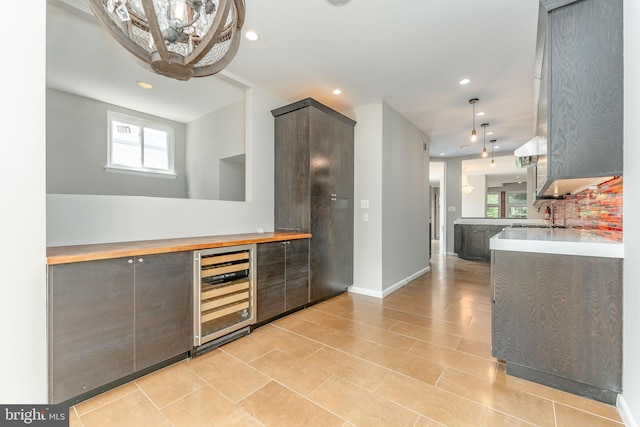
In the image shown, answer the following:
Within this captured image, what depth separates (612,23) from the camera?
154cm

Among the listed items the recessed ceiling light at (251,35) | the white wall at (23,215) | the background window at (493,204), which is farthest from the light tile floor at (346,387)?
the background window at (493,204)

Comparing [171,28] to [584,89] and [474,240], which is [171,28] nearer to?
[584,89]

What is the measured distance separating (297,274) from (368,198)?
1.54 meters

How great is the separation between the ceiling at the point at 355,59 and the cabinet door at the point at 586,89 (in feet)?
1.64

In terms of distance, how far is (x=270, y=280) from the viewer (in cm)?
272

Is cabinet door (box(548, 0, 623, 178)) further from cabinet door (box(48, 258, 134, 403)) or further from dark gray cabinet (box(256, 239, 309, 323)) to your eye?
cabinet door (box(48, 258, 134, 403))

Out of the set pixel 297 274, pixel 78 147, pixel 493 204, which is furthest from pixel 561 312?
pixel 493 204

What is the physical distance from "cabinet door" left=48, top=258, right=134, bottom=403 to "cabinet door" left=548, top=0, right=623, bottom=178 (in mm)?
2882

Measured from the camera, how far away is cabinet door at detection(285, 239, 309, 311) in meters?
2.92

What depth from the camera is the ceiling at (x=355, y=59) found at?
6.76 ft

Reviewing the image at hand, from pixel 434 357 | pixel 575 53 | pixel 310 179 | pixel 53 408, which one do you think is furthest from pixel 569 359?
pixel 53 408
